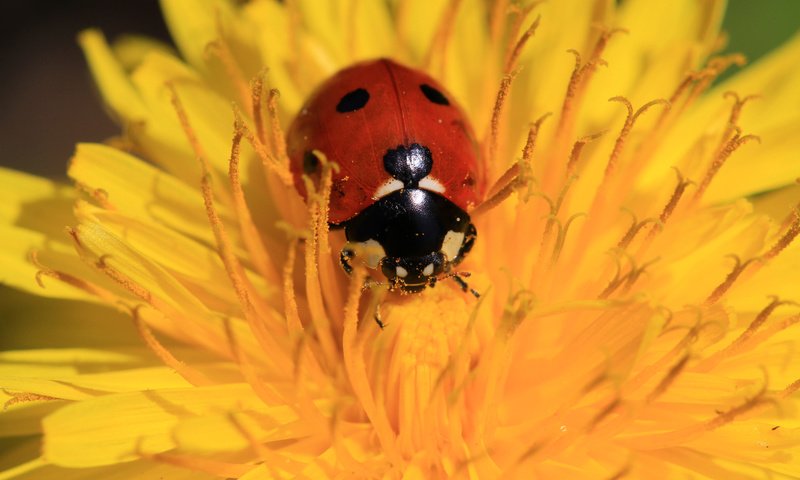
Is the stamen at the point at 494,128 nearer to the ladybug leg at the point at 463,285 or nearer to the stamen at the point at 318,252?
the ladybug leg at the point at 463,285

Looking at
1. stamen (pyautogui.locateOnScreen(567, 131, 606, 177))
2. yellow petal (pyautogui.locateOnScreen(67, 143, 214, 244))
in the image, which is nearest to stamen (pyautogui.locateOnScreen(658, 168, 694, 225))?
stamen (pyautogui.locateOnScreen(567, 131, 606, 177))

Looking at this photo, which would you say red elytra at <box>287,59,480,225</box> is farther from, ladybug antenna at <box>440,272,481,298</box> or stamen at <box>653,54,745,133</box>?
stamen at <box>653,54,745,133</box>

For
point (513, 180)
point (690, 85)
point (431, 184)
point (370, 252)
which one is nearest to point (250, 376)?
point (370, 252)

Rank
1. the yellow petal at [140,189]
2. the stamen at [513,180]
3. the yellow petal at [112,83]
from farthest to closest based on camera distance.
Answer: the yellow petal at [112,83] < the yellow petal at [140,189] < the stamen at [513,180]

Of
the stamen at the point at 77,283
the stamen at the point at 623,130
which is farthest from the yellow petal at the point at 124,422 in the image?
the stamen at the point at 623,130

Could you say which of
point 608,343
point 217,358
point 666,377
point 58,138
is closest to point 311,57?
point 217,358

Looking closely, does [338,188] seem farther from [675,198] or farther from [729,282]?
[729,282]

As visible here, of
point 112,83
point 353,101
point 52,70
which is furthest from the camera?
point 52,70
